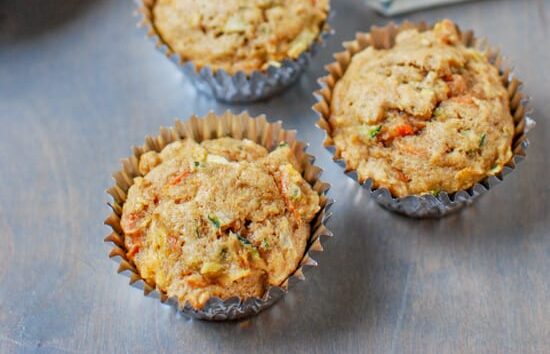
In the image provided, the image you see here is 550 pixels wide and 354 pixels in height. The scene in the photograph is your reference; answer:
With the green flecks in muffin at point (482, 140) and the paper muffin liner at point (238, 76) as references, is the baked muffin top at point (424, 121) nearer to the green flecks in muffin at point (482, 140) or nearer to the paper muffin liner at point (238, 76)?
the green flecks in muffin at point (482, 140)

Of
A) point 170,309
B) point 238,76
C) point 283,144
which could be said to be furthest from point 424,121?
point 170,309

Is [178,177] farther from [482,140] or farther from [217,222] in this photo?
[482,140]

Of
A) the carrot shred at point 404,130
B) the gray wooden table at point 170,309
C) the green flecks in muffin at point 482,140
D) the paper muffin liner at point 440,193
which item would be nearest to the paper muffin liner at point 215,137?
the paper muffin liner at point 440,193

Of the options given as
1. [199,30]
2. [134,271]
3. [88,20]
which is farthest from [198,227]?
[88,20]

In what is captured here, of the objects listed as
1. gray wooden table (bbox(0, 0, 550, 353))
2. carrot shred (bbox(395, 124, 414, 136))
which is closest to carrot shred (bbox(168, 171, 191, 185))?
gray wooden table (bbox(0, 0, 550, 353))

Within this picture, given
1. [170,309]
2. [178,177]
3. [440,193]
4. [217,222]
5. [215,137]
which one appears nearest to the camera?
[217,222]

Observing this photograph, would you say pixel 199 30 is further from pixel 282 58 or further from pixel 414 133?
pixel 414 133

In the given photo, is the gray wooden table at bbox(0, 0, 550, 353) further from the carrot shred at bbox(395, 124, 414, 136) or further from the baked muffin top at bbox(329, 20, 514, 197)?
the carrot shred at bbox(395, 124, 414, 136)
